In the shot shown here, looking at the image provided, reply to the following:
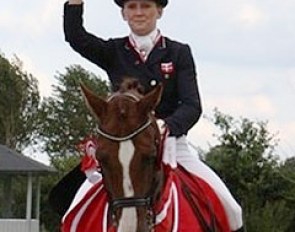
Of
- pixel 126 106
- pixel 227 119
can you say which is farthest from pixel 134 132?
pixel 227 119

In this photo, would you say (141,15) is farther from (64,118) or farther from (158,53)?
(64,118)

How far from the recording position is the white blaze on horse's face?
7.61 meters

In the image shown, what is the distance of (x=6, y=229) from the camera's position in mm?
42750

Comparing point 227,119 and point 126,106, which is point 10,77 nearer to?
point 227,119

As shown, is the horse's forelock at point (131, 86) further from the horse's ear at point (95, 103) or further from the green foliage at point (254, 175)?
the green foliage at point (254, 175)

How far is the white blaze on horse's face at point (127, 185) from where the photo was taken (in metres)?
7.61

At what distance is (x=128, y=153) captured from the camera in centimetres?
764

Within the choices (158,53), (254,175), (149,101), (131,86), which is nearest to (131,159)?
(149,101)

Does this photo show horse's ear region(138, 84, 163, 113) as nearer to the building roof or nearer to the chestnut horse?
the chestnut horse

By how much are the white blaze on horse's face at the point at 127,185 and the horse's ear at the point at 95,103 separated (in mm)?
295

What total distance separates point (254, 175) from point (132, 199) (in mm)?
28107

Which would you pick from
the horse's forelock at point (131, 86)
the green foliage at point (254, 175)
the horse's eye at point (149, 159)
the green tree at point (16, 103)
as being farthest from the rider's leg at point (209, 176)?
the green tree at point (16, 103)

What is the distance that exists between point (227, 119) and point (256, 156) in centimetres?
286

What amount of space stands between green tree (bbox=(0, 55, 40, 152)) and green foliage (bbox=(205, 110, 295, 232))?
131ft
